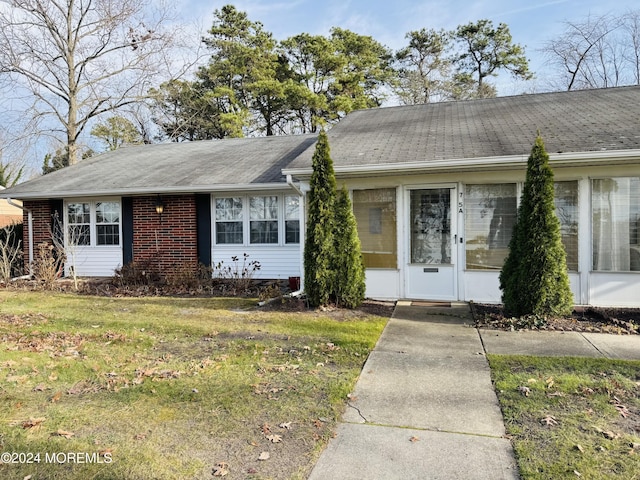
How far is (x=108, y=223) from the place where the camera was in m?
11.6

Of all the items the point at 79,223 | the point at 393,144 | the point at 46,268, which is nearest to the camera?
the point at 393,144

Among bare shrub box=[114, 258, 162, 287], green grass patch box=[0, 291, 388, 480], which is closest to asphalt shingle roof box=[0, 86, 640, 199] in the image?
bare shrub box=[114, 258, 162, 287]

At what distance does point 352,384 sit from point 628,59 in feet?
91.5

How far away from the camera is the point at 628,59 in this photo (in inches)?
912

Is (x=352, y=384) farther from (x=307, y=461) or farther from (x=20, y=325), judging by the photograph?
(x=20, y=325)

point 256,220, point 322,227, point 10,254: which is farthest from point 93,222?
point 322,227

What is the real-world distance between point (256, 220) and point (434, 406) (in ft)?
25.8

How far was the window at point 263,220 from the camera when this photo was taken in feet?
34.7

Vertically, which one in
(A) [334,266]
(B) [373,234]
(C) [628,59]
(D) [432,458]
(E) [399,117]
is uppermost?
(C) [628,59]

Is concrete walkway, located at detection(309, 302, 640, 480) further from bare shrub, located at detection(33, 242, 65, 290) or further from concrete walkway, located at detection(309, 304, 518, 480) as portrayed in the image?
bare shrub, located at detection(33, 242, 65, 290)

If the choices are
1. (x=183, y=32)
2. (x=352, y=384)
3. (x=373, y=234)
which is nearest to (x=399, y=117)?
(x=373, y=234)

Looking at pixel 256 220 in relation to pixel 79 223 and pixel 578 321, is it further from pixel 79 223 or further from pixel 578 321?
pixel 578 321

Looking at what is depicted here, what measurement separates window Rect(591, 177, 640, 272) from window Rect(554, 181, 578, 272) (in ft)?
0.87

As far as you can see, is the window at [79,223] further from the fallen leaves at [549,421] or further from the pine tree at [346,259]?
the fallen leaves at [549,421]
